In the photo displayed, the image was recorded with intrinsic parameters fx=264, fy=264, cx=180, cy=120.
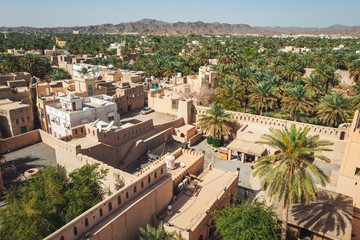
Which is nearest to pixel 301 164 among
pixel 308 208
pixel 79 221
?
pixel 308 208

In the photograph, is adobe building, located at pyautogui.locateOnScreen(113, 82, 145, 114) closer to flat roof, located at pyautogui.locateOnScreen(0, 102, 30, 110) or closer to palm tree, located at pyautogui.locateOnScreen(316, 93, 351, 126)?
flat roof, located at pyautogui.locateOnScreen(0, 102, 30, 110)

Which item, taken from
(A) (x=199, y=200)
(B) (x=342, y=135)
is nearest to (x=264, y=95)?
(B) (x=342, y=135)

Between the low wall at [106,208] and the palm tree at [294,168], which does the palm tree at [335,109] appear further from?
the low wall at [106,208]

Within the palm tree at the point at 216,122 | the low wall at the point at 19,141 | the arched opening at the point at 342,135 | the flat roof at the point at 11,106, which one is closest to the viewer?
the low wall at the point at 19,141

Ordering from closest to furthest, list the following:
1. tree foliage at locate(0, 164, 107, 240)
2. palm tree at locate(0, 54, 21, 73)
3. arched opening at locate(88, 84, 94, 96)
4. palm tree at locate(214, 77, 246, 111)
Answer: tree foliage at locate(0, 164, 107, 240) < arched opening at locate(88, 84, 94, 96) < palm tree at locate(214, 77, 246, 111) < palm tree at locate(0, 54, 21, 73)

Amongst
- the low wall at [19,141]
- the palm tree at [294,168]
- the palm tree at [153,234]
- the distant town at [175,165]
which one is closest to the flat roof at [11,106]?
the distant town at [175,165]

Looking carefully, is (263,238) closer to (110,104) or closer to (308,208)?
(308,208)

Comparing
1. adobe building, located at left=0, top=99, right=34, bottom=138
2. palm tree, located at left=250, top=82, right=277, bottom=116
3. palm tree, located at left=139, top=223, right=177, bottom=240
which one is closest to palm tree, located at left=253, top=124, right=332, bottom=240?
palm tree, located at left=139, top=223, right=177, bottom=240

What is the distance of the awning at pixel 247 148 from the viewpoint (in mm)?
24042

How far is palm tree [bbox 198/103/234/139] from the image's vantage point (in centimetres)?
2727

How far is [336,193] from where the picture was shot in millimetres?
16734

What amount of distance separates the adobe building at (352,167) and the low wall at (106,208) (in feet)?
36.8

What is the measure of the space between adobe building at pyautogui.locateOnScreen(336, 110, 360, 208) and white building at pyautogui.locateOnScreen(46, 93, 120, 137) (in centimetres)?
2062

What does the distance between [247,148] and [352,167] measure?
969 cm
